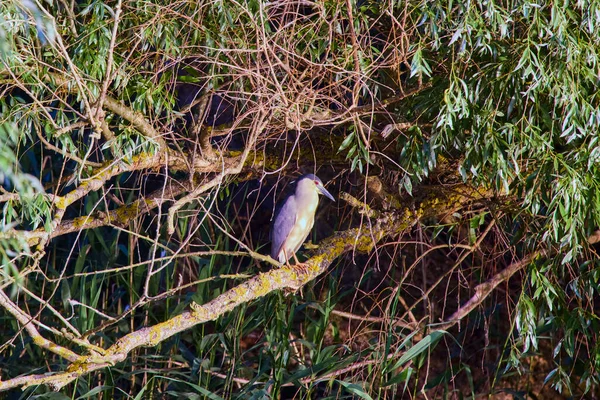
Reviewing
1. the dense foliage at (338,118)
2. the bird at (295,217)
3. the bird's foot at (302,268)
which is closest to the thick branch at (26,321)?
the dense foliage at (338,118)

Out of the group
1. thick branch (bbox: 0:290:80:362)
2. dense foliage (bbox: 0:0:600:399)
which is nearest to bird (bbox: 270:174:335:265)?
dense foliage (bbox: 0:0:600:399)

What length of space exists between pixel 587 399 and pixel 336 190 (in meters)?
1.89

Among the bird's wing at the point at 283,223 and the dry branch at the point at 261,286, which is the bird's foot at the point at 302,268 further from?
the bird's wing at the point at 283,223

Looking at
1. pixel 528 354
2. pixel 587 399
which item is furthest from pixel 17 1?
pixel 587 399

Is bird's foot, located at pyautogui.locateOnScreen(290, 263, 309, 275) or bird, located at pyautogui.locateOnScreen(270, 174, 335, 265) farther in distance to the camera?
bird, located at pyautogui.locateOnScreen(270, 174, 335, 265)

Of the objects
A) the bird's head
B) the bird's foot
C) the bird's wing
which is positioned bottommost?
the bird's wing

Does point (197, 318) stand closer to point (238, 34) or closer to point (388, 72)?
point (238, 34)

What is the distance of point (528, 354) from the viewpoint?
359 centimetres

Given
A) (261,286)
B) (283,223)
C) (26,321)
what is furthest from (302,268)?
(26,321)

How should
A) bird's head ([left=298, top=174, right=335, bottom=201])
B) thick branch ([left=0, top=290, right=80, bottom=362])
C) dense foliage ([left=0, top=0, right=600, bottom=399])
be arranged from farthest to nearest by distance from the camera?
bird's head ([left=298, top=174, right=335, bottom=201]) < dense foliage ([left=0, top=0, right=600, bottom=399]) < thick branch ([left=0, top=290, right=80, bottom=362])

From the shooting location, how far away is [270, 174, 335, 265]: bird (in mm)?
4020

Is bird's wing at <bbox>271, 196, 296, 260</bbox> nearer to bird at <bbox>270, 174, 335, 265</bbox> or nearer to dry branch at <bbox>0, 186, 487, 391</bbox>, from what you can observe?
bird at <bbox>270, 174, 335, 265</bbox>

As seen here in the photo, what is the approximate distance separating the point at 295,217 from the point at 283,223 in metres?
0.08

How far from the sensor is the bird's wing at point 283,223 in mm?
4109
